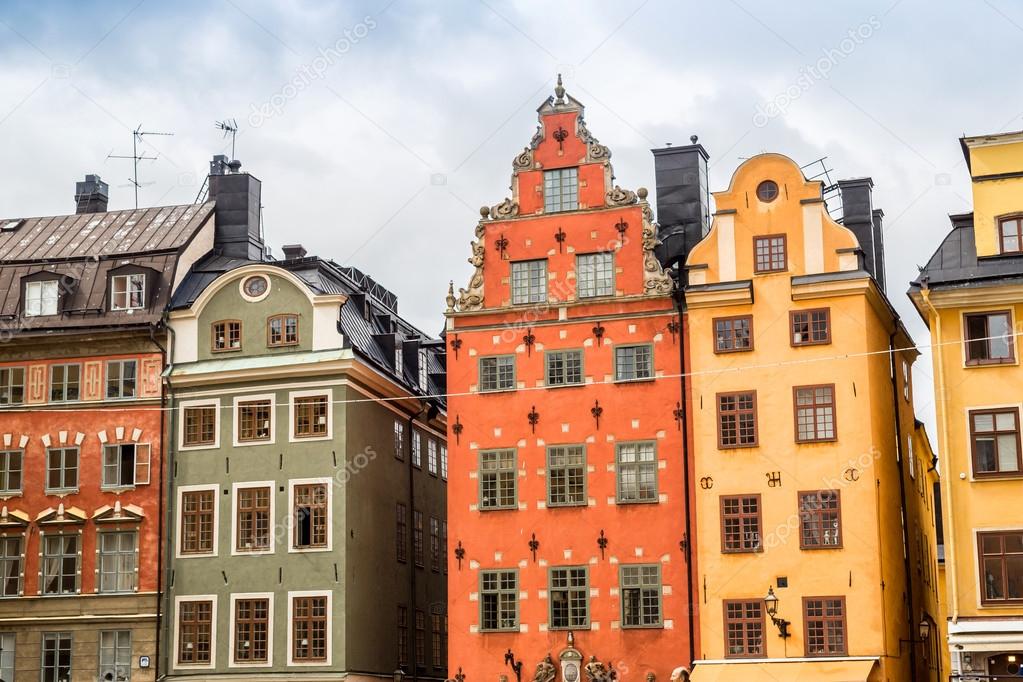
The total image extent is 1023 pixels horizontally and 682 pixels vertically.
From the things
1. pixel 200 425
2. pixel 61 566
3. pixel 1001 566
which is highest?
pixel 200 425

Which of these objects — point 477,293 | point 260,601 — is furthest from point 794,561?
point 260,601

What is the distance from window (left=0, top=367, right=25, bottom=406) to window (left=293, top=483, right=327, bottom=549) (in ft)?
34.4

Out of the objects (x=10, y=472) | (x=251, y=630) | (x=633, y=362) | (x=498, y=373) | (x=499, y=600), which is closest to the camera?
(x=499, y=600)

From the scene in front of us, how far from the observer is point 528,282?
4584 centimetres

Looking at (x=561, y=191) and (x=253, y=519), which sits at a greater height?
(x=561, y=191)

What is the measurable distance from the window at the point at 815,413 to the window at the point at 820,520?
1567 mm

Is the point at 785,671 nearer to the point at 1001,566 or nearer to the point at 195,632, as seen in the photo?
the point at 1001,566

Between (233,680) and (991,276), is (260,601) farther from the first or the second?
(991,276)

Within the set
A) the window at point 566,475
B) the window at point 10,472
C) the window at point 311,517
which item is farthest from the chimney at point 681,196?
the window at point 10,472

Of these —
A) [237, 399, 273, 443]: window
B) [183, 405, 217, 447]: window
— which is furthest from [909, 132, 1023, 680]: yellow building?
[183, 405, 217, 447]: window

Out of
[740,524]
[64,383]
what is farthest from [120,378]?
[740,524]

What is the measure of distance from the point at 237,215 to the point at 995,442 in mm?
26890

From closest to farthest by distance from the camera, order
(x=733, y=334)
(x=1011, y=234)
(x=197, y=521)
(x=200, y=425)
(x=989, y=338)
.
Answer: (x=989, y=338), (x=1011, y=234), (x=733, y=334), (x=197, y=521), (x=200, y=425)

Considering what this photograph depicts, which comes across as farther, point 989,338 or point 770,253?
point 770,253
